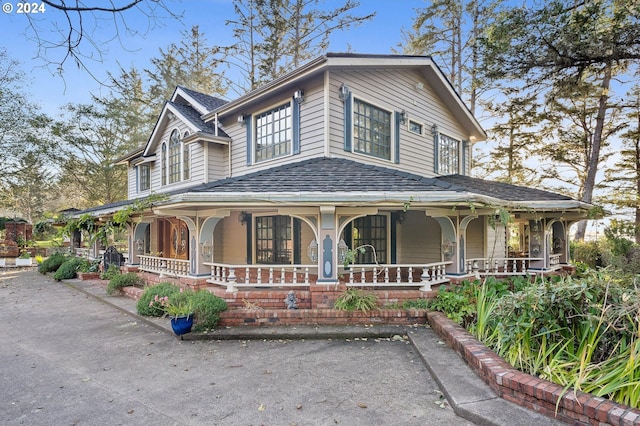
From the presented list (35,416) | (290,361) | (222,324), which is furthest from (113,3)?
(222,324)

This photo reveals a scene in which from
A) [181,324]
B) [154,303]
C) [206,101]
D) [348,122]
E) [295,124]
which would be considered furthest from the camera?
[206,101]

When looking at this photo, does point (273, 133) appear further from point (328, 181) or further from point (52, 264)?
point (52, 264)

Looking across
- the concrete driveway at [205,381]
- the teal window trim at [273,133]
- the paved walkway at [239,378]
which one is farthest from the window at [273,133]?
the concrete driveway at [205,381]

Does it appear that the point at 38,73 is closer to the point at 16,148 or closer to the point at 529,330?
the point at 529,330

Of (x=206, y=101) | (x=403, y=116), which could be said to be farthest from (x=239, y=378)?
(x=206, y=101)

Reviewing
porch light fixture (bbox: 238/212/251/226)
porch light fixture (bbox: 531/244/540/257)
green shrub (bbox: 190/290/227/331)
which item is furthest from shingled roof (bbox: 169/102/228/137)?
porch light fixture (bbox: 531/244/540/257)

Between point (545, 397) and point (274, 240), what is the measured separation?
7307 mm

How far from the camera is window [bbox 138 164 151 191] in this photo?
48.3 feet

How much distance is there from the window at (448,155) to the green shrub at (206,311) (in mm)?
8644

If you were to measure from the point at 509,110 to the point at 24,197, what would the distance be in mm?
45219

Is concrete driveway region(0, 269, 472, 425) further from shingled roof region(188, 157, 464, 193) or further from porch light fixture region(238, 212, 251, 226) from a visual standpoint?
porch light fixture region(238, 212, 251, 226)

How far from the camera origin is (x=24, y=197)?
120ft

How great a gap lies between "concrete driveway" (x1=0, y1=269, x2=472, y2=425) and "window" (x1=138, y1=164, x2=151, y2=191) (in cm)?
869

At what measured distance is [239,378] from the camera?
4535 mm
